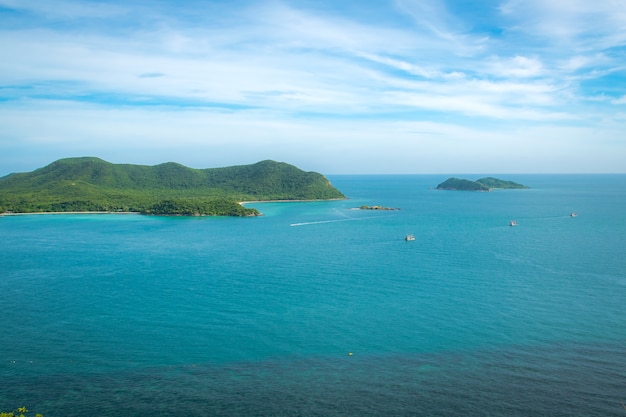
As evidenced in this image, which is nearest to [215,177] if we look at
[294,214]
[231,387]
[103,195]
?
[103,195]

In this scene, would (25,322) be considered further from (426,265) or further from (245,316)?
(426,265)

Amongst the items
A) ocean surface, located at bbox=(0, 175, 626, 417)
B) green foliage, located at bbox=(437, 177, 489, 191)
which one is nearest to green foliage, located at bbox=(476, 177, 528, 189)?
green foliage, located at bbox=(437, 177, 489, 191)

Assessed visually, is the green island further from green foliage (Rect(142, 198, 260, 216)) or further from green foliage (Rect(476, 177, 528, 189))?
green foliage (Rect(476, 177, 528, 189))

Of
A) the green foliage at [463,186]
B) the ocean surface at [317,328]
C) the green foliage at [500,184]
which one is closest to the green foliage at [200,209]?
the ocean surface at [317,328]

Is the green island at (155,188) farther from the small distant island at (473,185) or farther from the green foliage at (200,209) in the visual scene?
the small distant island at (473,185)

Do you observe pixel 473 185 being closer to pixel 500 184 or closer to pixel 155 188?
pixel 500 184
